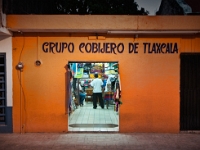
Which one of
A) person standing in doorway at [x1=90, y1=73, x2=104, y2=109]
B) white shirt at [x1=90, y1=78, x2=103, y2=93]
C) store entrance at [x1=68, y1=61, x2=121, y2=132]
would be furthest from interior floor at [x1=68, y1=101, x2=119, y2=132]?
white shirt at [x1=90, y1=78, x2=103, y2=93]

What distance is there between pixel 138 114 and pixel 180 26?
10.7ft

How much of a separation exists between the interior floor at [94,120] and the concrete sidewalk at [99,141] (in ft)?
2.47

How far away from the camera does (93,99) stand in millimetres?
14875

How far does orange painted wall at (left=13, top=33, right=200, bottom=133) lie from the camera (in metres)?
9.41

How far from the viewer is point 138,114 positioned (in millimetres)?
9477

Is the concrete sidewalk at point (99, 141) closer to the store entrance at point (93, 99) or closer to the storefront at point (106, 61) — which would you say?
the storefront at point (106, 61)

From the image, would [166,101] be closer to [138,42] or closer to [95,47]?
[138,42]

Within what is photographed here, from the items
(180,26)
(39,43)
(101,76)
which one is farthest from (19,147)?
(101,76)

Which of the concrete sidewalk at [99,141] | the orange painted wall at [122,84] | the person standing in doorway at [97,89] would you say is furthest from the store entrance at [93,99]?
the concrete sidewalk at [99,141]

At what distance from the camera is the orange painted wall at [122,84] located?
9414mm

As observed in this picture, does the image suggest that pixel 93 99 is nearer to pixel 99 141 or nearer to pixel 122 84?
pixel 122 84

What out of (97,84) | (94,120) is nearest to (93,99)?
(97,84)

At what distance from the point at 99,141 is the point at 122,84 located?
2.16m

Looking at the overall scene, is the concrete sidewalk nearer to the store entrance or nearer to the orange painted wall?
the orange painted wall
